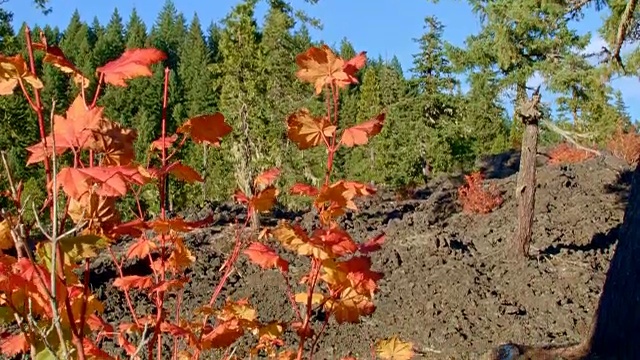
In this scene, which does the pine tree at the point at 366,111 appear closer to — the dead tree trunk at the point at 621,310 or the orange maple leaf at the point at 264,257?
the dead tree trunk at the point at 621,310

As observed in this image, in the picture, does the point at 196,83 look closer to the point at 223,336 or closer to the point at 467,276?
the point at 467,276

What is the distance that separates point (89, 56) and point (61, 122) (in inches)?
2215

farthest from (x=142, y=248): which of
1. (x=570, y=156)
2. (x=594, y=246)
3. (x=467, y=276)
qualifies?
(x=570, y=156)

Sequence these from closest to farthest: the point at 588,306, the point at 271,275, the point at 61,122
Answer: the point at 61,122, the point at 588,306, the point at 271,275

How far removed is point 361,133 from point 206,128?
1.24ft

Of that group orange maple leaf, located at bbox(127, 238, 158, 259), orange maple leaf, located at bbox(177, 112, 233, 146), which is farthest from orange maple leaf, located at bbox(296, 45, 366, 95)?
orange maple leaf, located at bbox(127, 238, 158, 259)

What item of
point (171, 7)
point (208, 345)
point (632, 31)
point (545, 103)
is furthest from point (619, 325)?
point (171, 7)

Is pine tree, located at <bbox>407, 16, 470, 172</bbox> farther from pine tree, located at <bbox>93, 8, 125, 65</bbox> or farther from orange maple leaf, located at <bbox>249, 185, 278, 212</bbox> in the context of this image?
pine tree, located at <bbox>93, 8, 125, 65</bbox>

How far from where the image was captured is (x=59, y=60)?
4.56 ft

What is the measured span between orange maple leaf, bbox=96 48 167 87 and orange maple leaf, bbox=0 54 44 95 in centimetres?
13

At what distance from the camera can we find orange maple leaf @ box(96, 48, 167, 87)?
4.50 ft

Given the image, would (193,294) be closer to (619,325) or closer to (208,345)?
(619,325)

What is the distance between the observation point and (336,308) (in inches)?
79.8

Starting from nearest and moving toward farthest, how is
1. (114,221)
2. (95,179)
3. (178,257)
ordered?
(95,179), (114,221), (178,257)
